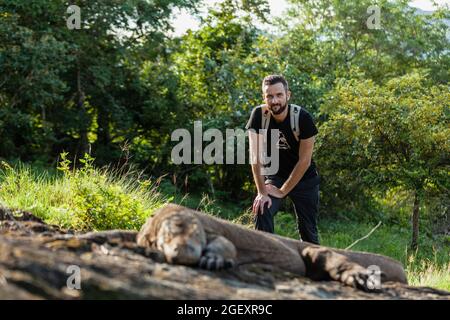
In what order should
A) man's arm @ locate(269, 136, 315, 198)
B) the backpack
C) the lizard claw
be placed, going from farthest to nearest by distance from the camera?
man's arm @ locate(269, 136, 315, 198) → the backpack → the lizard claw

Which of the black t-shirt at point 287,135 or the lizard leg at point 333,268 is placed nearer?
the lizard leg at point 333,268

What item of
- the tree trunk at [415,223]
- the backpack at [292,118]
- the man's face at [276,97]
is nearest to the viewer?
the man's face at [276,97]

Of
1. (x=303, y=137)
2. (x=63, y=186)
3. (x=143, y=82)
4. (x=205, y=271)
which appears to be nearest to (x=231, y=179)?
(x=143, y=82)

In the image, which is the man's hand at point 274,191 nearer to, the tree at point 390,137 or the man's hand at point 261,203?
the man's hand at point 261,203

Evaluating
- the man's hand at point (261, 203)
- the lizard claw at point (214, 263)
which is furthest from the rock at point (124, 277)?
the man's hand at point (261, 203)

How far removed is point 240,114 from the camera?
1638 centimetres

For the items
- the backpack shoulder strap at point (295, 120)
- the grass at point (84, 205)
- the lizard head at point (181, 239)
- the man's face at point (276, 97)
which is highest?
the man's face at point (276, 97)

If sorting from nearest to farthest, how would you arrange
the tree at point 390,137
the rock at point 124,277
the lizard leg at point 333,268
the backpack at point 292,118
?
the rock at point 124,277 < the lizard leg at point 333,268 < the backpack at point 292,118 < the tree at point 390,137

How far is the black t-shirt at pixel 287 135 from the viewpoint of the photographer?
6207 millimetres

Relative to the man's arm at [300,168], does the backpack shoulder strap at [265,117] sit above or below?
above

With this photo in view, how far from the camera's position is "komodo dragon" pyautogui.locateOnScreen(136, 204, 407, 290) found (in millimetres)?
→ 4160

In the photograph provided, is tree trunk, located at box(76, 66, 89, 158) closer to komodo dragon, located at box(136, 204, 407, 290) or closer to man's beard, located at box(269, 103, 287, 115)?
man's beard, located at box(269, 103, 287, 115)

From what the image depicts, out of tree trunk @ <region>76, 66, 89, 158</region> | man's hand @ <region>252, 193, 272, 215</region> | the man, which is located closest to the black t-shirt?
the man

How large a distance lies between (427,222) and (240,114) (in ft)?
17.2
